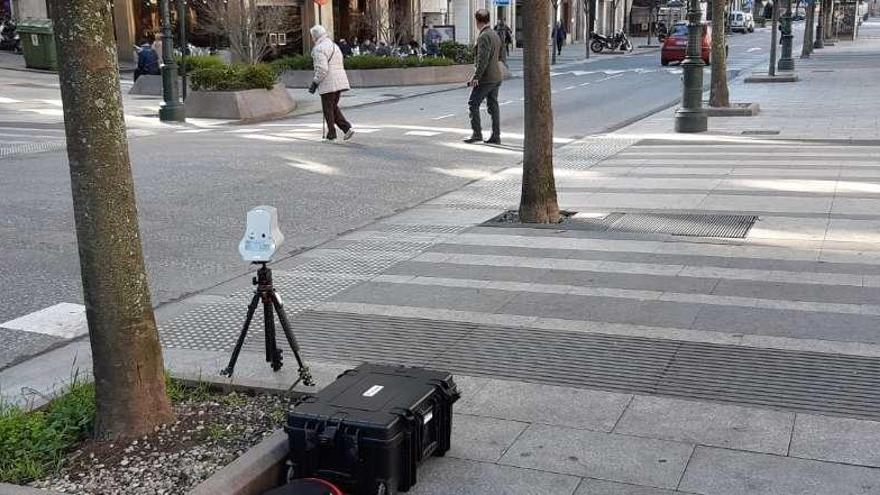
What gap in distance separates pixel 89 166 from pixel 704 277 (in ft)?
15.9

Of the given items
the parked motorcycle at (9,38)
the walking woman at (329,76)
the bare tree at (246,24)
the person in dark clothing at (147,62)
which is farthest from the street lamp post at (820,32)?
the walking woman at (329,76)

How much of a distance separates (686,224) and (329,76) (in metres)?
8.40

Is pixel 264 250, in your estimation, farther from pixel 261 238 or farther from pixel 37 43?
pixel 37 43

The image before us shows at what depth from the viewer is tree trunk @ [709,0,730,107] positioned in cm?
1833

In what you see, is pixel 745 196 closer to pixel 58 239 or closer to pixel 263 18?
pixel 58 239

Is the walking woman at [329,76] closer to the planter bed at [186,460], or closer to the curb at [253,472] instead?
the planter bed at [186,460]

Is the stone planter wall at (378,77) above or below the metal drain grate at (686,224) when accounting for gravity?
above

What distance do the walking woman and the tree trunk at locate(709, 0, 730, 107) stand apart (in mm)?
7550

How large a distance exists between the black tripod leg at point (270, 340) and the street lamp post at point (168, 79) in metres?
15.6

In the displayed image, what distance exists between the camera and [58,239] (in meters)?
9.01

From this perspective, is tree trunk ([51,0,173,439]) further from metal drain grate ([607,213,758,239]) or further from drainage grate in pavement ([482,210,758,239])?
metal drain grate ([607,213,758,239])

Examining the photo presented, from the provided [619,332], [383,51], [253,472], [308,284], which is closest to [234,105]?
[308,284]

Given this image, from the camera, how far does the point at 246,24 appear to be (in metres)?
26.1

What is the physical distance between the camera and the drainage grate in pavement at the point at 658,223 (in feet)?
29.0
